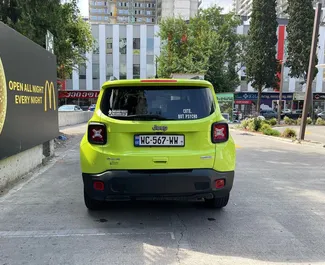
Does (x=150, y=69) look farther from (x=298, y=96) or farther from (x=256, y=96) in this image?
(x=298, y=96)

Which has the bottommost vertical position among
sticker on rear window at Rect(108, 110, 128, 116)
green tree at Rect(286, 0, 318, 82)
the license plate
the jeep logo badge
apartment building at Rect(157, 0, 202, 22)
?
→ the license plate

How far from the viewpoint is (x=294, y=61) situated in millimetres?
32938

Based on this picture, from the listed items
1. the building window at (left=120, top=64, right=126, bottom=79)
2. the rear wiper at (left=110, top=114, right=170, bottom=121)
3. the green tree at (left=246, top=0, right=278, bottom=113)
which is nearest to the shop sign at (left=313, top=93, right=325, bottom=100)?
the green tree at (left=246, top=0, right=278, bottom=113)

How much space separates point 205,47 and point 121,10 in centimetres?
10254

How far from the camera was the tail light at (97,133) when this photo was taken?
3904mm

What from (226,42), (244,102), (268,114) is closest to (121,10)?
(244,102)

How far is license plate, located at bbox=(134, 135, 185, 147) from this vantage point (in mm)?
3879

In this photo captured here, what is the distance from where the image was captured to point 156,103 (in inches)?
157

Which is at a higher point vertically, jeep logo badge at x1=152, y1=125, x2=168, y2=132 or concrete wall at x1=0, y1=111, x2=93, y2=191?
jeep logo badge at x1=152, y1=125, x2=168, y2=132

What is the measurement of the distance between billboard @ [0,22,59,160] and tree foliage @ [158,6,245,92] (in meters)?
26.4

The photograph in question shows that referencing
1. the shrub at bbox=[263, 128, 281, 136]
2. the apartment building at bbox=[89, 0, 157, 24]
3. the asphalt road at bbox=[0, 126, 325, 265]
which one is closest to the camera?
the asphalt road at bbox=[0, 126, 325, 265]

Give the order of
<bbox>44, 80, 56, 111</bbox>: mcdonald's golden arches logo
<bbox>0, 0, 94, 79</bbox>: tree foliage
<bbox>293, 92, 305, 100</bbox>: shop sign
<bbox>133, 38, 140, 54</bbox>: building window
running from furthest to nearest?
<bbox>133, 38, 140, 54</bbox>: building window
<bbox>293, 92, 305, 100</bbox>: shop sign
<bbox>0, 0, 94, 79</bbox>: tree foliage
<bbox>44, 80, 56, 111</bbox>: mcdonald's golden arches logo

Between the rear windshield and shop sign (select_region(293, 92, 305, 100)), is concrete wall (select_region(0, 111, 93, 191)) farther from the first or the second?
shop sign (select_region(293, 92, 305, 100))

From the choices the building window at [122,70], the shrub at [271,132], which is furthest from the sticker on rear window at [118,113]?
the building window at [122,70]
